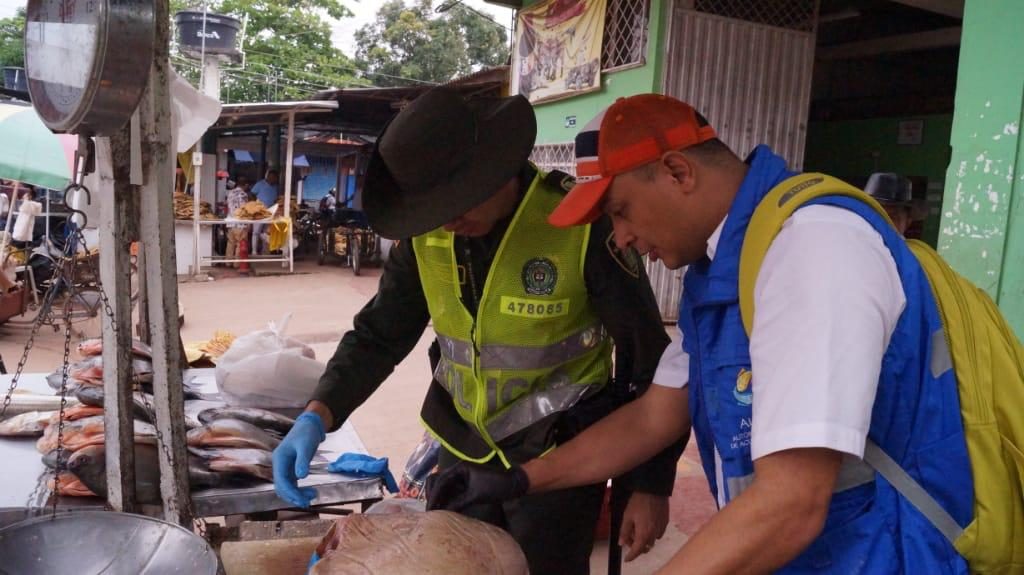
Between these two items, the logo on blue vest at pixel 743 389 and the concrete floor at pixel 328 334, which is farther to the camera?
the concrete floor at pixel 328 334

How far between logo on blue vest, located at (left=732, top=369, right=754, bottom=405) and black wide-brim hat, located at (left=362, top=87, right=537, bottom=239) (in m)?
0.76

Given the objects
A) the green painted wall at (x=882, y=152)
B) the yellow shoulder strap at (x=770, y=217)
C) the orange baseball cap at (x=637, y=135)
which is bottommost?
the yellow shoulder strap at (x=770, y=217)

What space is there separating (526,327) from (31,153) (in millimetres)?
7356

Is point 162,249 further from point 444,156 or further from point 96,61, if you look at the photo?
point 444,156

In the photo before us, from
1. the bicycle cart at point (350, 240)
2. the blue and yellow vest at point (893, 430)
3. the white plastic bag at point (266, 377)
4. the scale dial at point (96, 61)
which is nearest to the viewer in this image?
the blue and yellow vest at point (893, 430)

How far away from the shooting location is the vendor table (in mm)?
2105

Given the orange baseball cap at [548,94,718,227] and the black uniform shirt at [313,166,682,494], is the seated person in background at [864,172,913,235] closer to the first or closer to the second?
the black uniform shirt at [313,166,682,494]

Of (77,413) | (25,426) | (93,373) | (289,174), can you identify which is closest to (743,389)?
(77,413)

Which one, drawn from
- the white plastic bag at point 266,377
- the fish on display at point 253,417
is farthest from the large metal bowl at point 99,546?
the white plastic bag at point 266,377

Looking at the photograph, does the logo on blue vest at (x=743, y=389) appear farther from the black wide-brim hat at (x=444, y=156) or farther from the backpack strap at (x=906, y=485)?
the black wide-brim hat at (x=444, y=156)

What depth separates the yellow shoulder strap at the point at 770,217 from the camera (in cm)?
116

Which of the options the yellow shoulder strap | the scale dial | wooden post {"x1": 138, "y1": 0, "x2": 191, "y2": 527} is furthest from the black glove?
the scale dial

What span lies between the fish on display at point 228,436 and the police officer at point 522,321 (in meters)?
0.39

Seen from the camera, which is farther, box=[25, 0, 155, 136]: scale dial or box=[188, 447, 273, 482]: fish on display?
box=[188, 447, 273, 482]: fish on display
